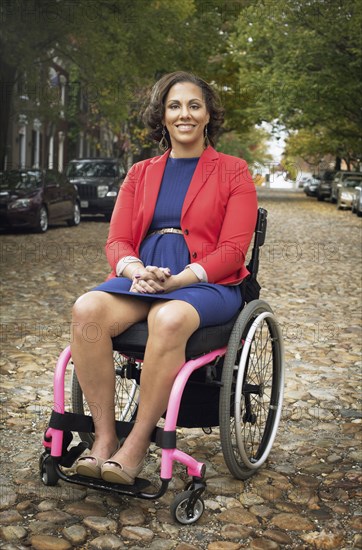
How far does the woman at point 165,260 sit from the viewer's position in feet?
11.2

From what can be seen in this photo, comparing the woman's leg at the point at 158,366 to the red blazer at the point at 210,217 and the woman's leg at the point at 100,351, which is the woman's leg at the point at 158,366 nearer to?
the woman's leg at the point at 100,351

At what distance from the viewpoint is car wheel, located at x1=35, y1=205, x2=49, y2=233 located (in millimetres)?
17844

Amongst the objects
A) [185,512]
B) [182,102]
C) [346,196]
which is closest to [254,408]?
[185,512]

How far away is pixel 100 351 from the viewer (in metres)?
3.49

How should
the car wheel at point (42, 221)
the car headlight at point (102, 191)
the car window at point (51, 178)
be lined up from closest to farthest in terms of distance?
the car wheel at point (42, 221), the car window at point (51, 178), the car headlight at point (102, 191)

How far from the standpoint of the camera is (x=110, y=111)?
22.8m

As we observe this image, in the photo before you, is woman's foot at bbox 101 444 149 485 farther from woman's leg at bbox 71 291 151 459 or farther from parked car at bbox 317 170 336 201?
parked car at bbox 317 170 336 201

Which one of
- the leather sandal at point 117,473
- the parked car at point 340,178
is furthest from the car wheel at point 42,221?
the parked car at point 340,178

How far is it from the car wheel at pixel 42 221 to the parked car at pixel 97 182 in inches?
134

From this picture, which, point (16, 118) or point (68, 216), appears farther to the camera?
point (16, 118)

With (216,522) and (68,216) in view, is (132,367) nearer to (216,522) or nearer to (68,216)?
(216,522)

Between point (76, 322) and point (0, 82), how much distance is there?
56.9 feet

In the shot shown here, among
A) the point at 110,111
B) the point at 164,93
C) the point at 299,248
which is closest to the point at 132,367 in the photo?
the point at 164,93

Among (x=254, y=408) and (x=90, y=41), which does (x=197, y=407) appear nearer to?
(x=254, y=408)
